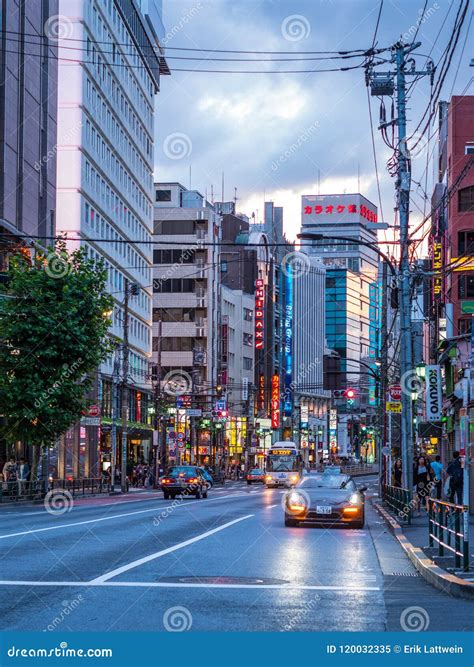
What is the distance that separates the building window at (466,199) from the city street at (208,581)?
44.4 metres

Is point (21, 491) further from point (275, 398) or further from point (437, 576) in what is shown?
point (275, 398)

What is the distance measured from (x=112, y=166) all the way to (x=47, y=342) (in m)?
35.6

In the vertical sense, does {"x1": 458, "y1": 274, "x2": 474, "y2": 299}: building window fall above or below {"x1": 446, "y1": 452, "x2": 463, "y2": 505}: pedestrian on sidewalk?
above

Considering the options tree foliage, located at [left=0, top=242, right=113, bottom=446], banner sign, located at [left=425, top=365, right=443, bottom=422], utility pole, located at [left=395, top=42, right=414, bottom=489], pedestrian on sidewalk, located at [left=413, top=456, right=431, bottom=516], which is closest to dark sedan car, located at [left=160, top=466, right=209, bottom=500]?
tree foliage, located at [left=0, top=242, right=113, bottom=446]

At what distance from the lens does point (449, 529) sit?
58.1ft

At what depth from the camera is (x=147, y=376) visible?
93.4 metres

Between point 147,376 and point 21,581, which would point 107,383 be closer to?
point 147,376

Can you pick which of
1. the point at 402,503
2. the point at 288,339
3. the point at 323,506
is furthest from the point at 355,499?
the point at 288,339

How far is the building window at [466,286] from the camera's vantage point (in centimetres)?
6938

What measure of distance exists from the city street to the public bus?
58.0 m

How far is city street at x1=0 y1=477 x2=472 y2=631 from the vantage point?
38.2 ft

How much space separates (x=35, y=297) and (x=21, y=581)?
102 ft

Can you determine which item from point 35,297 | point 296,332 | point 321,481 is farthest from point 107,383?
point 296,332

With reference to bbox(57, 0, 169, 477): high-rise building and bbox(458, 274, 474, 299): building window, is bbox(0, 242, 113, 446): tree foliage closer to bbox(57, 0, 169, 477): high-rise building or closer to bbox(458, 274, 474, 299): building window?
bbox(57, 0, 169, 477): high-rise building
